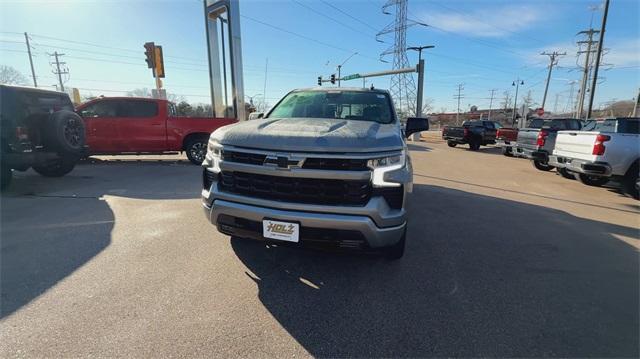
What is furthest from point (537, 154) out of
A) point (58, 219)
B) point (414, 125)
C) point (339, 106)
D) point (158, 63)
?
point (158, 63)

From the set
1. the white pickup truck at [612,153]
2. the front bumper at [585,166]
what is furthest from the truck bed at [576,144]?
the front bumper at [585,166]

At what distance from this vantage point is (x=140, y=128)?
9.49 meters

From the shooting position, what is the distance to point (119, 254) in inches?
136

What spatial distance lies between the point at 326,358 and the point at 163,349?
1.10 meters

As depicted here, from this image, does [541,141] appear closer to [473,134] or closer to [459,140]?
[473,134]

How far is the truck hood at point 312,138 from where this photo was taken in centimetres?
252

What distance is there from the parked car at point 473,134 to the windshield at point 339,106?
54.3 ft

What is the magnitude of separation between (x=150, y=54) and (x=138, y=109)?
6.72 metres

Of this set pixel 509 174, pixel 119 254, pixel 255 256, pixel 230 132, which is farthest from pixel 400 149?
pixel 509 174

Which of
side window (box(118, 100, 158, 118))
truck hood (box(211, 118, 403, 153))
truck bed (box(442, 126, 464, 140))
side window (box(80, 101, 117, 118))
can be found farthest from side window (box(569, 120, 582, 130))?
side window (box(80, 101, 117, 118))

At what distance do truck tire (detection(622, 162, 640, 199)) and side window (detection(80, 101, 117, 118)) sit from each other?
1352 centimetres

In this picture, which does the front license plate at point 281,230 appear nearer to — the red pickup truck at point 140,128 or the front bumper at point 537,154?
the red pickup truck at point 140,128

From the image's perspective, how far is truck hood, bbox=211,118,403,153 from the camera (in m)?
2.52

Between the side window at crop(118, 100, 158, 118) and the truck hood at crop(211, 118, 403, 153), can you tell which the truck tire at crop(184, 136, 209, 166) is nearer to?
the side window at crop(118, 100, 158, 118)
